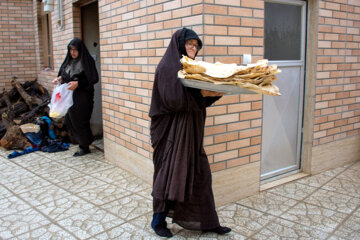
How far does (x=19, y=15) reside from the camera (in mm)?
9219

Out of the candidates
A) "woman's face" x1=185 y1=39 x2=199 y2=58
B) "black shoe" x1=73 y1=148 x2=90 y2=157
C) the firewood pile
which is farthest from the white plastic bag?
"woman's face" x1=185 y1=39 x2=199 y2=58

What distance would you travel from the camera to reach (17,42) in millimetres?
9258

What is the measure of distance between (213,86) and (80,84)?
3.67m

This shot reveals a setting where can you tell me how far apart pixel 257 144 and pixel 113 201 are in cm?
181

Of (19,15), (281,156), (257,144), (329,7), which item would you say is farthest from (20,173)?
(19,15)

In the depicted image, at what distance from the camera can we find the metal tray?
256cm

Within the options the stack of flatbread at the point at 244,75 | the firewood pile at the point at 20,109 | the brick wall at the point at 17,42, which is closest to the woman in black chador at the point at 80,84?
the firewood pile at the point at 20,109

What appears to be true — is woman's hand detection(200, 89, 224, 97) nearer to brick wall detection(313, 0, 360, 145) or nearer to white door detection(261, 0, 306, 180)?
white door detection(261, 0, 306, 180)

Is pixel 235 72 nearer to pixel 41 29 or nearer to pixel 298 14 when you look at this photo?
pixel 298 14

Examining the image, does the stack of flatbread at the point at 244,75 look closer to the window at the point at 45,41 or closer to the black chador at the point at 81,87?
the black chador at the point at 81,87

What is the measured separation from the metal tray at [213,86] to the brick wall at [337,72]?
8.91 feet

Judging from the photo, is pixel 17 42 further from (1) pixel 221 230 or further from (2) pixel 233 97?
(1) pixel 221 230

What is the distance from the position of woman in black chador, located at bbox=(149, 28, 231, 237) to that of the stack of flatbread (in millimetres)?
264

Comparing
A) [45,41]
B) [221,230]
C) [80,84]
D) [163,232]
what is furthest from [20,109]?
[221,230]
